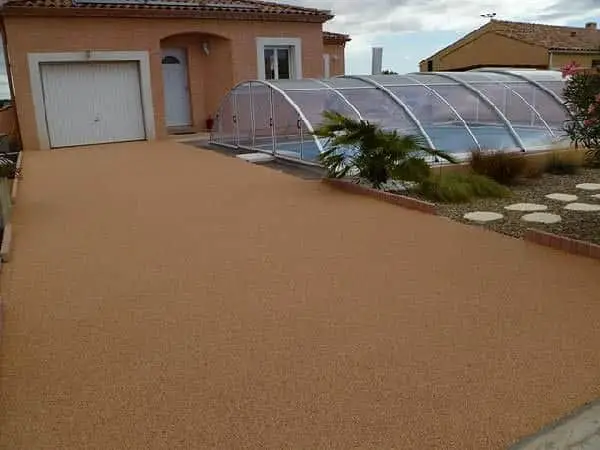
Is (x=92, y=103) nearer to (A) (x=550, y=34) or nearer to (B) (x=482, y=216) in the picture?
(B) (x=482, y=216)

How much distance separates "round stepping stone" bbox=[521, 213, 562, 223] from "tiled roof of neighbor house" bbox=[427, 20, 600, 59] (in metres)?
25.7

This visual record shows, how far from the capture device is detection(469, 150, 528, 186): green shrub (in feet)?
32.7

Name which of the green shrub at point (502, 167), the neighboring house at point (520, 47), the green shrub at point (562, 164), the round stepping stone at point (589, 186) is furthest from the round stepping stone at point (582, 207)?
the neighboring house at point (520, 47)

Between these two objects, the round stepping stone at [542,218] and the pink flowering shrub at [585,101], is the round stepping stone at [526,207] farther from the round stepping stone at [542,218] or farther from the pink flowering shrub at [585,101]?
the pink flowering shrub at [585,101]

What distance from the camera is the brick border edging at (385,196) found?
785 centimetres

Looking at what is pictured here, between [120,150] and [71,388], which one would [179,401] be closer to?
[71,388]

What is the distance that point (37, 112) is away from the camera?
1717 centimetres

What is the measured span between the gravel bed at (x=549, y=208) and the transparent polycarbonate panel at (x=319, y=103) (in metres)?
4.23

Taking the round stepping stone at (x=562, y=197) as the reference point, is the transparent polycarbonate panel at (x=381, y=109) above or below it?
above

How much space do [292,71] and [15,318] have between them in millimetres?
17804

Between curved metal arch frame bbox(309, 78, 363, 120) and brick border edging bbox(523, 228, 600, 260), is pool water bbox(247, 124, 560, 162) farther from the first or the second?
brick border edging bbox(523, 228, 600, 260)

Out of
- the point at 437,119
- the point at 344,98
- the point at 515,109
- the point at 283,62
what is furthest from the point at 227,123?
the point at 515,109

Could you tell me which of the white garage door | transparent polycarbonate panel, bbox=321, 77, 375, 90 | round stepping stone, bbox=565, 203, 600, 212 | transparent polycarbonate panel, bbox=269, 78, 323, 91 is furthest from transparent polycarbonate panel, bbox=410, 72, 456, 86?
the white garage door

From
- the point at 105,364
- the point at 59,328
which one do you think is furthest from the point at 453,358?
the point at 59,328
